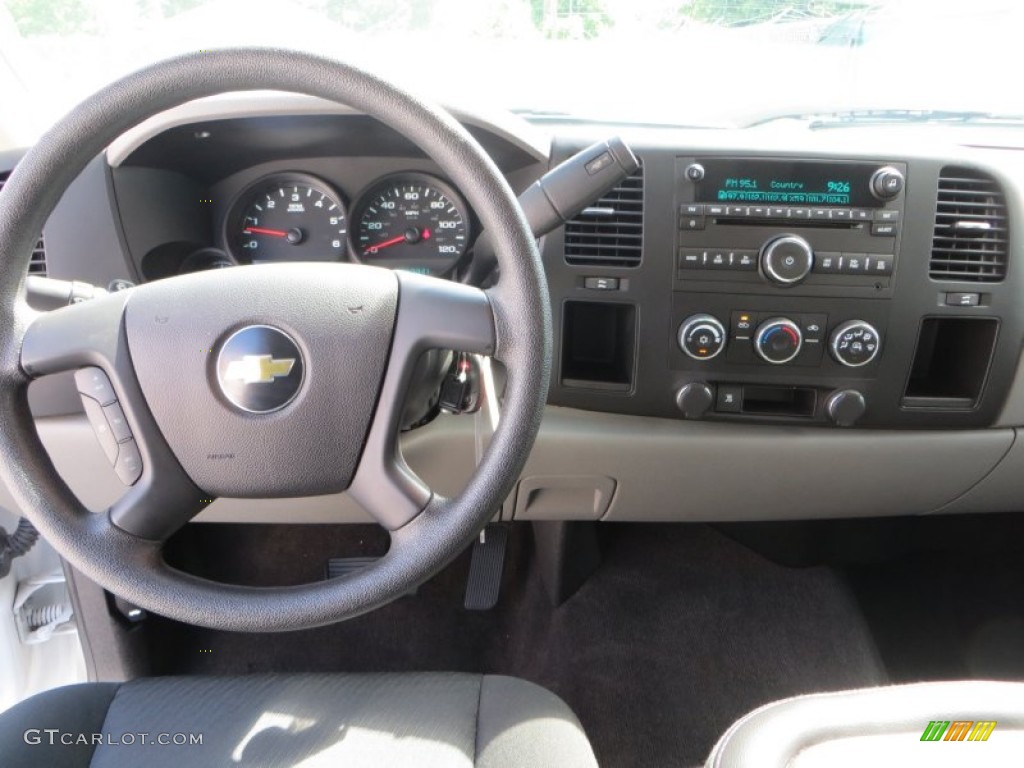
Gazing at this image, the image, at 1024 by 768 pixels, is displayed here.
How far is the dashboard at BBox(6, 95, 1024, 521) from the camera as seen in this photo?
1.19m

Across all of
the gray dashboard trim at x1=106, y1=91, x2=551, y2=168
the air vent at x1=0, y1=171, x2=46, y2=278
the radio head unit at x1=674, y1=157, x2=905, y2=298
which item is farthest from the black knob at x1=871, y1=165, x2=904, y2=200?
the air vent at x1=0, y1=171, x2=46, y2=278

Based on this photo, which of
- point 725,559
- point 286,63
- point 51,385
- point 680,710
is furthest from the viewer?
point 725,559

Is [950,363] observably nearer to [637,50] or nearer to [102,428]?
[637,50]

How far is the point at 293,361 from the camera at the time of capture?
2.83 feet

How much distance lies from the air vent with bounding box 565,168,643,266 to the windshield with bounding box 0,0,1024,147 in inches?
10.4

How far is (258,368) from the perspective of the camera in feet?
2.81

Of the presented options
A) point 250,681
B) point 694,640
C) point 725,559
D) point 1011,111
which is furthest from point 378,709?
point 1011,111

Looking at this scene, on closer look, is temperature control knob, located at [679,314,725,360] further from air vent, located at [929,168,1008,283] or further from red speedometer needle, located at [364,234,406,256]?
red speedometer needle, located at [364,234,406,256]

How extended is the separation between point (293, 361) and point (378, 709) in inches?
21.6

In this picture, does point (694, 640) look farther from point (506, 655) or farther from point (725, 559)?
point (506, 655)

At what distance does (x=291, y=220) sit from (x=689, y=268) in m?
0.67

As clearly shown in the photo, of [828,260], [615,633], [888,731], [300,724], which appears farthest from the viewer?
[615,633]

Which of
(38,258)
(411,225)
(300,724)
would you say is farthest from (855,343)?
(38,258)

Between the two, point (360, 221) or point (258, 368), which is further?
point (360, 221)
